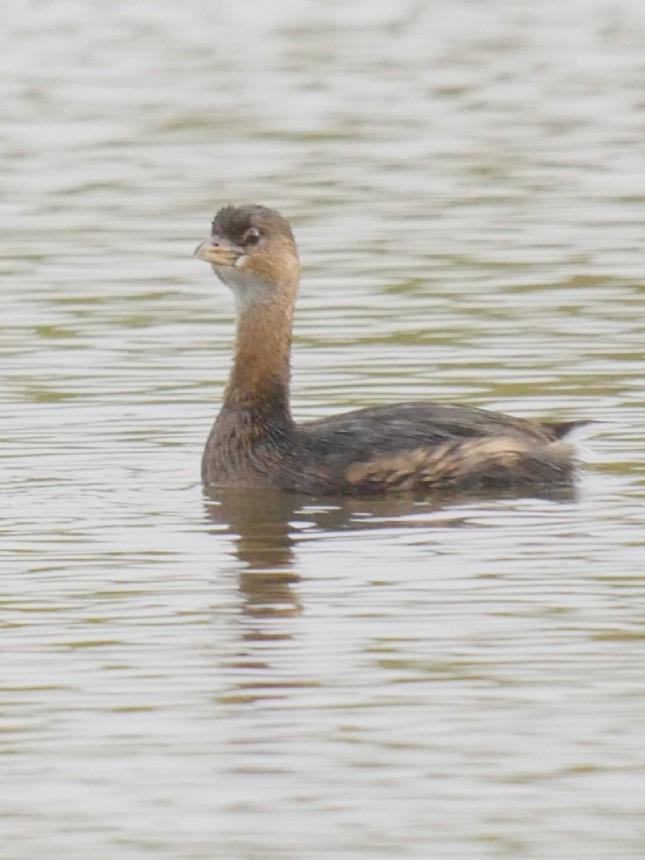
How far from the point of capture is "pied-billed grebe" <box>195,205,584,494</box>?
12188 millimetres

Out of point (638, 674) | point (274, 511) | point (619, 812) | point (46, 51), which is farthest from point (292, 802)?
point (46, 51)

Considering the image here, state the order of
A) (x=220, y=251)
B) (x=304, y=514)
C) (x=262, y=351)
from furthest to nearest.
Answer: (x=262, y=351) → (x=220, y=251) → (x=304, y=514)

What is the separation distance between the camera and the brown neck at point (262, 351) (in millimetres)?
13000

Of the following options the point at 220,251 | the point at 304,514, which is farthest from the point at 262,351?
the point at 304,514

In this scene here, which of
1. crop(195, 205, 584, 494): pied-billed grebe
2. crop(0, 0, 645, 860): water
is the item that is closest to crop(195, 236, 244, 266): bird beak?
crop(195, 205, 584, 494): pied-billed grebe

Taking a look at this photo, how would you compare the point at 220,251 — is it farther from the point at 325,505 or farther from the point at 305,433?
the point at 325,505

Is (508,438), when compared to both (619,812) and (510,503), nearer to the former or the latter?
(510,503)

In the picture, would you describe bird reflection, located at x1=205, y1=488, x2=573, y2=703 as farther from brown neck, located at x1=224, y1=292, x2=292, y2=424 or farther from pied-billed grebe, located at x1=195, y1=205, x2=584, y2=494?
brown neck, located at x1=224, y1=292, x2=292, y2=424

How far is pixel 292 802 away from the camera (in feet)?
24.6

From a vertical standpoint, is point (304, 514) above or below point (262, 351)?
below

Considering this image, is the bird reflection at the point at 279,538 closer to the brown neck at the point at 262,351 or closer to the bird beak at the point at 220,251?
the brown neck at the point at 262,351

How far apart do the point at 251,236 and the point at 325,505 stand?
4.84 ft

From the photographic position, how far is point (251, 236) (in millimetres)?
12836

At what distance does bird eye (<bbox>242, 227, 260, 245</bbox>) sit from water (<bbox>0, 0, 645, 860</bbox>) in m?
1.10
